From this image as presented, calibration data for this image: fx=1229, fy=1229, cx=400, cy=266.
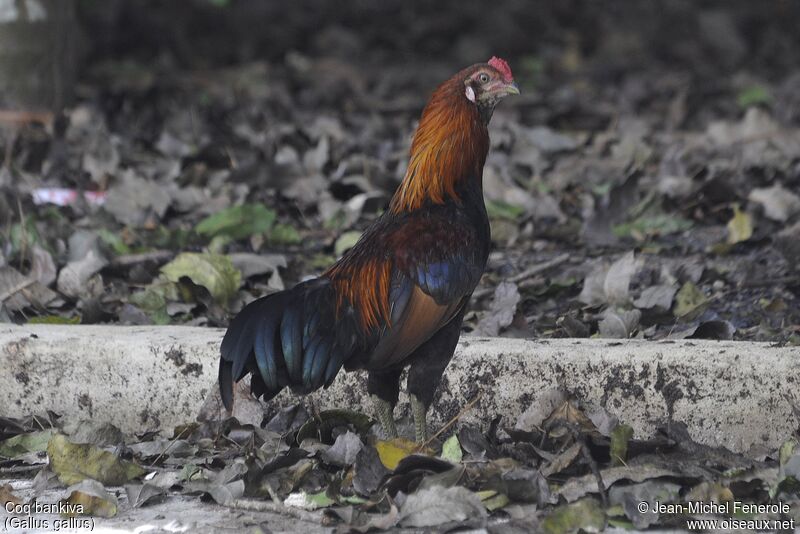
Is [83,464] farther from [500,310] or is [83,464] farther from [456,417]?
[500,310]

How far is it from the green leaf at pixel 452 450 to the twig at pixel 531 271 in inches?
48.9

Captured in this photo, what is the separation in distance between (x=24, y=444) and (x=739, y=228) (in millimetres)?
2950

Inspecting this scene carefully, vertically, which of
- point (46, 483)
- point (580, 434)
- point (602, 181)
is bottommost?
point (46, 483)

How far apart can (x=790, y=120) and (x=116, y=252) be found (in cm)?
435

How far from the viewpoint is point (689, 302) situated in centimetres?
428

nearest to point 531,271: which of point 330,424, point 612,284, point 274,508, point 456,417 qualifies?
point 612,284

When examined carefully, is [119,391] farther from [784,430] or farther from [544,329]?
[784,430]

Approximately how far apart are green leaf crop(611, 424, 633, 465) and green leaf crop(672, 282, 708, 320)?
1.00m

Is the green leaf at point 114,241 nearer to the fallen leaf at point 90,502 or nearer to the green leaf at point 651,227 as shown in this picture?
the fallen leaf at point 90,502

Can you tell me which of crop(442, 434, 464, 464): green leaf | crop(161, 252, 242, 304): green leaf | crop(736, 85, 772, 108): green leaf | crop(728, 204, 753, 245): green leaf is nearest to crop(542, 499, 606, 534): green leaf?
crop(442, 434, 464, 464): green leaf

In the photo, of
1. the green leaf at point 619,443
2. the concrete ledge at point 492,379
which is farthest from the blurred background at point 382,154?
the green leaf at point 619,443

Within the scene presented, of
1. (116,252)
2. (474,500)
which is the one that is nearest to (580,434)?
(474,500)

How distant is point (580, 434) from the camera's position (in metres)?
3.35

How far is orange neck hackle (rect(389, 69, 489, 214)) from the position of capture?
382 centimetres
